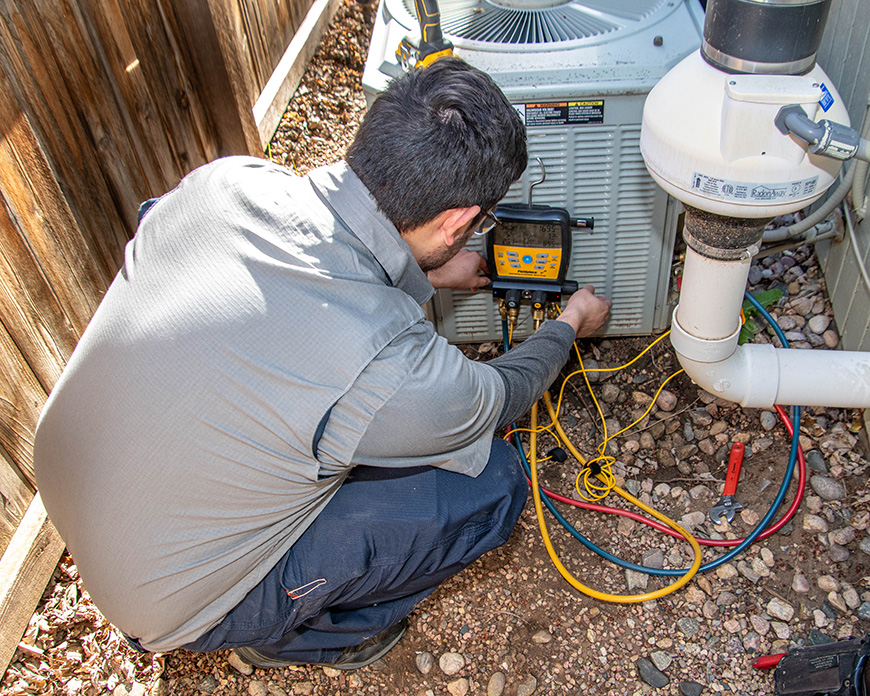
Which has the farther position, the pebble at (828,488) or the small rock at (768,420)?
the small rock at (768,420)

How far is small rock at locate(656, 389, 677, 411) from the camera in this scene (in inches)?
79.8

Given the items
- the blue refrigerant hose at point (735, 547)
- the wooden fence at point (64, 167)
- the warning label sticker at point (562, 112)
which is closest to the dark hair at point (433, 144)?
the warning label sticker at point (562, 112)

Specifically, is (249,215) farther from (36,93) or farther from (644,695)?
(644,695)

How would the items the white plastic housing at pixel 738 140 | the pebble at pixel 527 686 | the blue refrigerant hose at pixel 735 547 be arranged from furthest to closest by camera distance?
1. the blue refrigerant hose at pixel 735 547
2. the pebble at pixel 527 686
3. the white plastic housing at pixel 738 140

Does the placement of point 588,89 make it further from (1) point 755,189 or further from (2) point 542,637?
(2) point 542,637

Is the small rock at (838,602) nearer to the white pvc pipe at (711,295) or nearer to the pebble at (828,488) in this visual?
the pebble at (828,488)

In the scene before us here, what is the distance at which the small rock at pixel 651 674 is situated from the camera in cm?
158

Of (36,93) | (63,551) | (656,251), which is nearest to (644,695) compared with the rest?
(656,251)

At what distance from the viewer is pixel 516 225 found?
175cm

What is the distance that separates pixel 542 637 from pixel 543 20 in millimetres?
1386

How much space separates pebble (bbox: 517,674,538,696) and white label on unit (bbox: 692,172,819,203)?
41.9 inches

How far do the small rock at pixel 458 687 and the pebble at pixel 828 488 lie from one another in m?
0.95

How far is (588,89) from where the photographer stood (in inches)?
61.9

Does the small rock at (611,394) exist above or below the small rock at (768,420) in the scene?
below
